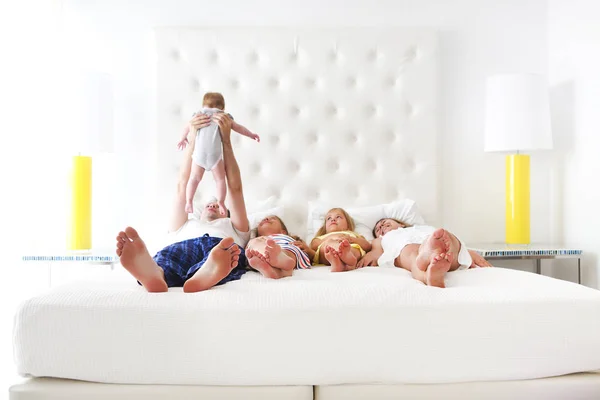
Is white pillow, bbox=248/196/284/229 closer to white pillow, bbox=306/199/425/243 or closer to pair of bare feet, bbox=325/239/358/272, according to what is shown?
white pillow, bbox=306/199/425/243

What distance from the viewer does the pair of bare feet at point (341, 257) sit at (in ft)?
8.36

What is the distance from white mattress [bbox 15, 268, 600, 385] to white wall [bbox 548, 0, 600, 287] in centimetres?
162

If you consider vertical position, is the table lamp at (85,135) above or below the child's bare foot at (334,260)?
above

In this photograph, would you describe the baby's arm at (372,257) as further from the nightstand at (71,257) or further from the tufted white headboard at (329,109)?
the nightstand at (71,257)

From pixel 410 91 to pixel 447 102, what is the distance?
28 centimetres

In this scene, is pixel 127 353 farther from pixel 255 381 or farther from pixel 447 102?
pixel 447 102

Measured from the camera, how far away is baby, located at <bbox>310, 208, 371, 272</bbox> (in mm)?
2562

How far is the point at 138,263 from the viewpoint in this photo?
200cm

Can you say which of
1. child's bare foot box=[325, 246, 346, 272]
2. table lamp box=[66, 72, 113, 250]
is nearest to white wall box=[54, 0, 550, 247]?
table lamp box=[66, 72, 113, 250]

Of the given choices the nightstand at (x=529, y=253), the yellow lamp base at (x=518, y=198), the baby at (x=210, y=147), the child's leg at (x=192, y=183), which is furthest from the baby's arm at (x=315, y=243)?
the yellow lamp base at (x=518, y=198)

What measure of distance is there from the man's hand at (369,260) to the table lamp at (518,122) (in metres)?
1.11

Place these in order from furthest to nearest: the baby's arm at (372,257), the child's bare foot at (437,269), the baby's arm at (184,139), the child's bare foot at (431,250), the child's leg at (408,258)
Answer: the baby's arm at (184,139), the baby's arm at (372,257), the child's leg at (408,258), the child's bare foot at (431,250), the child's bare foot at (437,269)

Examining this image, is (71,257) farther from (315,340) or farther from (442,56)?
(442,56)

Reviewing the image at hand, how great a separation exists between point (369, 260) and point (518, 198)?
120cm
